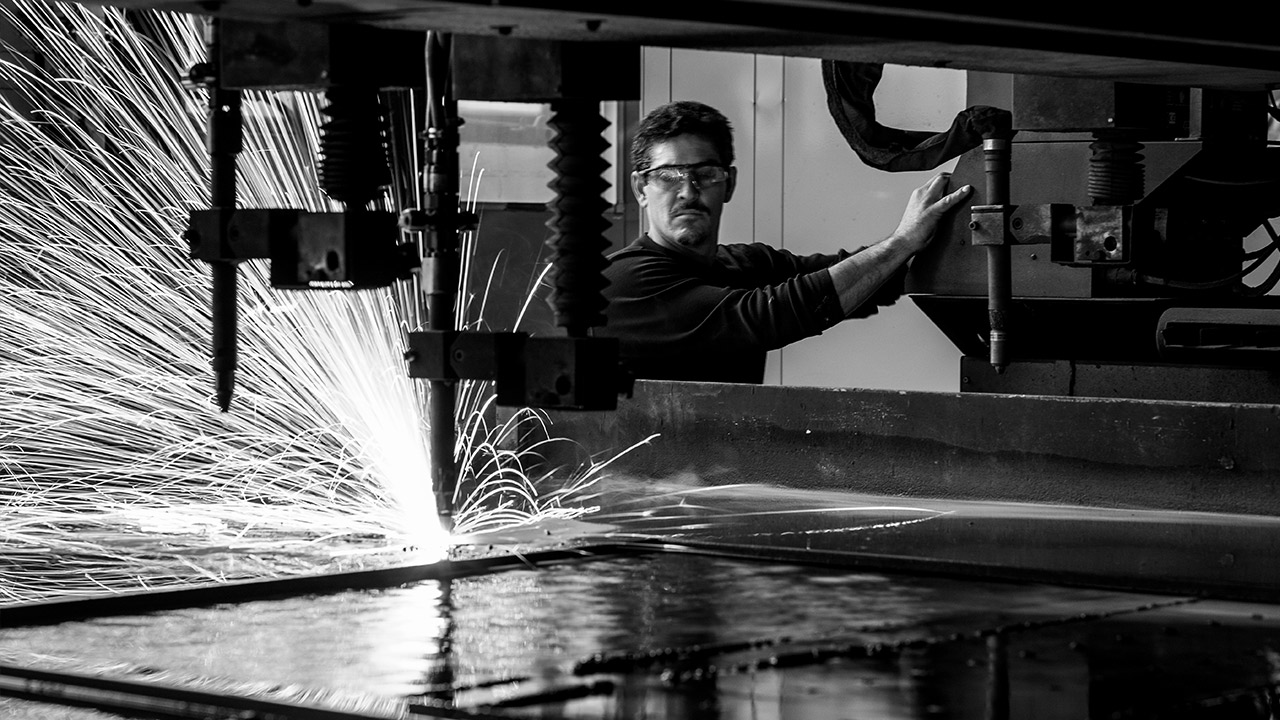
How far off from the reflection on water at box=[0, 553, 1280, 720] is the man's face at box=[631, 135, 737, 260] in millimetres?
2162

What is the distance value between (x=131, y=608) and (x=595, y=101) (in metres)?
0.63

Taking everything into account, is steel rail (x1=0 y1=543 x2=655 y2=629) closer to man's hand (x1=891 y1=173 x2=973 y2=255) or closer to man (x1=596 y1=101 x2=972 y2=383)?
man's hand (x1=891 y1=173 x2=973 y2=255)

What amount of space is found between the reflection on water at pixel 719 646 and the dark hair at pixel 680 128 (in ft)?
7.06

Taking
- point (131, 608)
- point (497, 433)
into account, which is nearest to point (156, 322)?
point (497, 433)

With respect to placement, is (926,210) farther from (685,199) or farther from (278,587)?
(278,587)

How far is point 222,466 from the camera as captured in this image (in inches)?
105

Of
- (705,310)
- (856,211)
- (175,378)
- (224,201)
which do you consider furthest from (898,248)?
(856,211)

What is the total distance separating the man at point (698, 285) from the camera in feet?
11.7

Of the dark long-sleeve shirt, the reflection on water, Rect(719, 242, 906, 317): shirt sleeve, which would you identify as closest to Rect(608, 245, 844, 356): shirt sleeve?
the dark long-sleeve shirt

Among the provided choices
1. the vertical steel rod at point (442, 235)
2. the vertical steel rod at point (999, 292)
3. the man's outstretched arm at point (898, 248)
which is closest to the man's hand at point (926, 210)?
the man's outstretched arm at point (898, 248)

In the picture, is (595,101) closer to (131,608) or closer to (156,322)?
(131,608)

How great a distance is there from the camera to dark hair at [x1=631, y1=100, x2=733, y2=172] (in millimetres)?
3771

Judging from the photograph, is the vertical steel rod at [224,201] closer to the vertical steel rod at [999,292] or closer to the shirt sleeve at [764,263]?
the vertical steel rod at [999,292]

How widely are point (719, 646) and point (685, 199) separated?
2.55m
